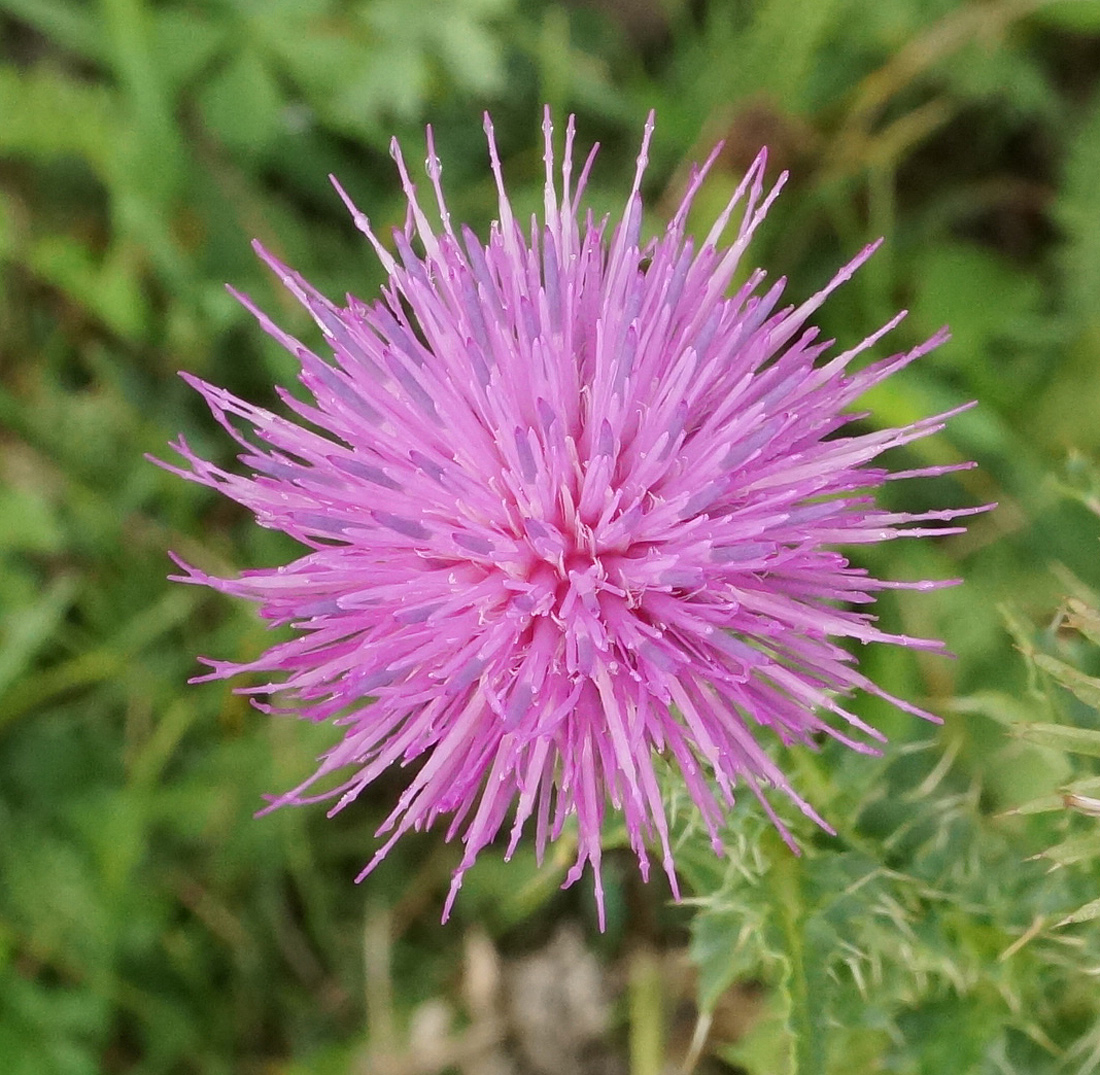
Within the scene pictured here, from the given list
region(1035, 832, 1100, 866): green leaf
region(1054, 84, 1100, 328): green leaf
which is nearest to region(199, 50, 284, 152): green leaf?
region(1054, 84, 1100, 328): green leaf

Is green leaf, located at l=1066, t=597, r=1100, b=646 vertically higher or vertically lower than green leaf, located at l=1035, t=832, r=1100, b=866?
higher

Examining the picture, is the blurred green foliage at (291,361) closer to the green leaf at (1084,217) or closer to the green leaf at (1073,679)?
the green leaf at (1084,217)

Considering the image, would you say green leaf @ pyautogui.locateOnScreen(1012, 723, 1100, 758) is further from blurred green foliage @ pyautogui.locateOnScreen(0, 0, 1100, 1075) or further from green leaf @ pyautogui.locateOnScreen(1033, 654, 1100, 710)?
blurred green foliage @ pyautogui.locateOnScreen(0, 0, 1100, 1075)

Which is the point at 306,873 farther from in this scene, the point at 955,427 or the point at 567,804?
the point at 955,427

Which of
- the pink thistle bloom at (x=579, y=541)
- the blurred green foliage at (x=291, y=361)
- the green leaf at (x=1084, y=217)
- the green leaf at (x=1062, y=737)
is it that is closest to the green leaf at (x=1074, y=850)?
the green leaf at (x=1062, y=737)

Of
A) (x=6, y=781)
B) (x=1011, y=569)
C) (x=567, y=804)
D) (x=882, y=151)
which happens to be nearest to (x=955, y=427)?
(x=1011, y=569)

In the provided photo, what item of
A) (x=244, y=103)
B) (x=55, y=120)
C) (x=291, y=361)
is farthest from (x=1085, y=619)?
(x=55, y=120)

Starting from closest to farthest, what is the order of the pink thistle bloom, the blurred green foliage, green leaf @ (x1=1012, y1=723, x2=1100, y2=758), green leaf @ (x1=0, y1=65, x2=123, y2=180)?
green leaf @ (x1=1012, y1=723, x2=1100, y2=758) → the pink thistle bloom → the blurred green foliage → green leaf @ (x1=0, y1=65, x2=123, y2=180)
